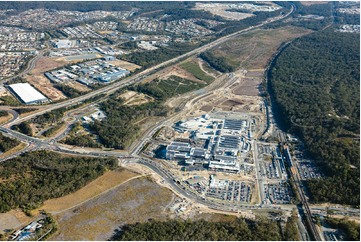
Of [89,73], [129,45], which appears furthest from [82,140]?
[129,45]

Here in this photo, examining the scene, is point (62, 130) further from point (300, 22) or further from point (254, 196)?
point (300, 22)

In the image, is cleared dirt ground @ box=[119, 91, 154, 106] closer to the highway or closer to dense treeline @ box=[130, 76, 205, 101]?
dense treeline @ box=[130, 76, 205, 101]

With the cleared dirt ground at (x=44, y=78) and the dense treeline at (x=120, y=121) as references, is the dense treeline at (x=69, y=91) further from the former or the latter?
the dense treeline at (x=120, y=121)

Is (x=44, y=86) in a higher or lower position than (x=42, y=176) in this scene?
higher

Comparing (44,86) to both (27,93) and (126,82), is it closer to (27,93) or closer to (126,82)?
(27,93)

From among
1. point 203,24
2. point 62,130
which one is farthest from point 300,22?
point 62,130

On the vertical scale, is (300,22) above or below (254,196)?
above

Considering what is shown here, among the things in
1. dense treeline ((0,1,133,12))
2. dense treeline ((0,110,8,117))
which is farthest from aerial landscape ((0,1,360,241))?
dense treeline ((0,1,133,12))
